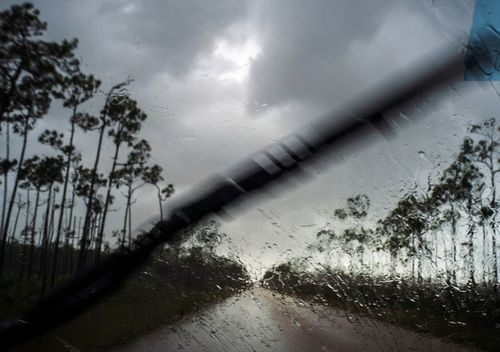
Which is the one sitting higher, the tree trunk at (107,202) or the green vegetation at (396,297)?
the tree trunk at (107,202)

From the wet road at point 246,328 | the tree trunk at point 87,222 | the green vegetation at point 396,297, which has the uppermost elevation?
the tree trunk at point 87,222

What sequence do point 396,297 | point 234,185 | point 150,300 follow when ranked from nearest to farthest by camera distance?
point 234,185
point 150,300
point 396,297

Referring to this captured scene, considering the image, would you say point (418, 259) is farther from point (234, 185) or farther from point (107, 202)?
point (107, 202)

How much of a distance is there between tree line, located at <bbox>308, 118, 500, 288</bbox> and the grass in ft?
→ 1.27

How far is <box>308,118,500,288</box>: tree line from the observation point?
196cm

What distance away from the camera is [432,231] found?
2031 millimetres

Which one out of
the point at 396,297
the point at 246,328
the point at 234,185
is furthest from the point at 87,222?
the point at 396,297

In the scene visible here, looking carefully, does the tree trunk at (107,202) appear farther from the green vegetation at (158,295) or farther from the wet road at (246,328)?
the wet road at (246,328)

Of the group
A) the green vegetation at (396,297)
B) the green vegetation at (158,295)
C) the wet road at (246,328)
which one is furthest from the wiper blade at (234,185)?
the green vegetation at (396,297)

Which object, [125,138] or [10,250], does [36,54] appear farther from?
[10,250]

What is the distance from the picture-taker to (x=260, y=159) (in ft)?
5.87

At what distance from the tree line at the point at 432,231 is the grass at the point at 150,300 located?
15.2 inches

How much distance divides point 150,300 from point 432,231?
1.20 metres

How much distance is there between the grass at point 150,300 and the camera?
68.6 inches
